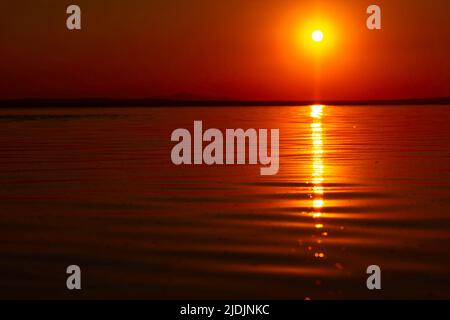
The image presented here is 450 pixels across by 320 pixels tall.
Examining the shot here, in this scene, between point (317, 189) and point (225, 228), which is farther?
point (317, 189)

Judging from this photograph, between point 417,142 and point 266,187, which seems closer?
point 266,187

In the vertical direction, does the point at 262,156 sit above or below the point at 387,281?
above

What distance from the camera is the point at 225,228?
12.8 m

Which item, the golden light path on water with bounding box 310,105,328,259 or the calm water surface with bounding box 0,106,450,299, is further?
the golden light path on water with bounding box 310,105,328,259

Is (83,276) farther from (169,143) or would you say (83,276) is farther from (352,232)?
(169,143)

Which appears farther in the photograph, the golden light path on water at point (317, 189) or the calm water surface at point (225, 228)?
→ the golden light path on water at point (317, 189)

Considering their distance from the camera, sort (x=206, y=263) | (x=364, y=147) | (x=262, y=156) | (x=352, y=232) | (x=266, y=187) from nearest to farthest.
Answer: (x=206, y=263) < (x=352, y=232) < (x=266, y=187) < (x=262, y=156) < (x=364, y=147)

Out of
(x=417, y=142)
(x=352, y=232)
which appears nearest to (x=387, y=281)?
(x=352, y=232)

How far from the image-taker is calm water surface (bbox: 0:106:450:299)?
9312 mm

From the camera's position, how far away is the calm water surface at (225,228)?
30.6ft

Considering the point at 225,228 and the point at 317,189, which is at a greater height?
the point at 317,189

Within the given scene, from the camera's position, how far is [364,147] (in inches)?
1171
